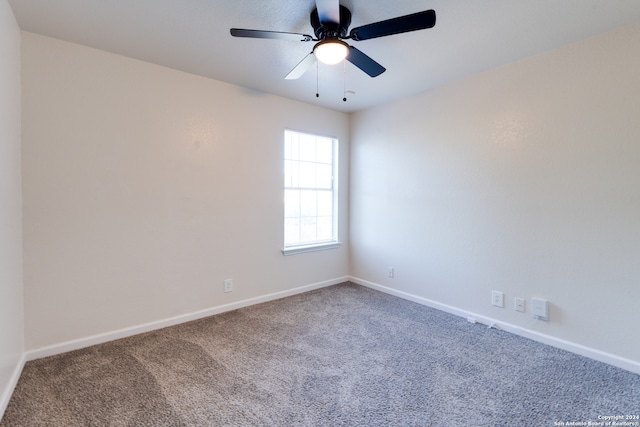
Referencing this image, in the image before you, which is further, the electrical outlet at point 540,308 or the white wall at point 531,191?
the electrical outlet at point 540,308

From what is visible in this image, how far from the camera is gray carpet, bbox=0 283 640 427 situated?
1.71m

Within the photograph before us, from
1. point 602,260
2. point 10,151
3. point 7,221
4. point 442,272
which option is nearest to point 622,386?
point 602,260

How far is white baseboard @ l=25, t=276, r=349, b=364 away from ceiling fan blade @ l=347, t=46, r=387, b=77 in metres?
2.58

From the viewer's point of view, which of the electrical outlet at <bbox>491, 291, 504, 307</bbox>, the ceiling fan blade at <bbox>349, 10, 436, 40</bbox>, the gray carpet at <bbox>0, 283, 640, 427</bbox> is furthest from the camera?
the electrical outlet at <bbox>491, 291, 504, 307</bbox>

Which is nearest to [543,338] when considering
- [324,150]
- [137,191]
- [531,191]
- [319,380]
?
[531,191]

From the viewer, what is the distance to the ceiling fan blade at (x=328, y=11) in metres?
1.61

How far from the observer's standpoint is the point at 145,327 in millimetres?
2742

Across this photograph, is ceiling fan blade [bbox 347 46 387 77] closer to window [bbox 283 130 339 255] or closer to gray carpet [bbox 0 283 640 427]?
window [bbox 283 130 339 255]

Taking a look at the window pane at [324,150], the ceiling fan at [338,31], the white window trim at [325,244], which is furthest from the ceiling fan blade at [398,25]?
the window pane at [324,150]

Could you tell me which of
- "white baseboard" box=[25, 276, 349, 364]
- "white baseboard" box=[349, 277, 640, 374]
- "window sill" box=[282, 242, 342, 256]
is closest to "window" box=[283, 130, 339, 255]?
"window sill" box=[282, 242, 342, 256]

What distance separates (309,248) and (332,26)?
2.58m

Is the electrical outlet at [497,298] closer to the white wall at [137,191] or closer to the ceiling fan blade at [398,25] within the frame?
the white wall at [137,191]

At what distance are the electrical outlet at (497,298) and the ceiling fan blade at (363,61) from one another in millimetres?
2251

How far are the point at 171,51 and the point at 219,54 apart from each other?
381 mm
